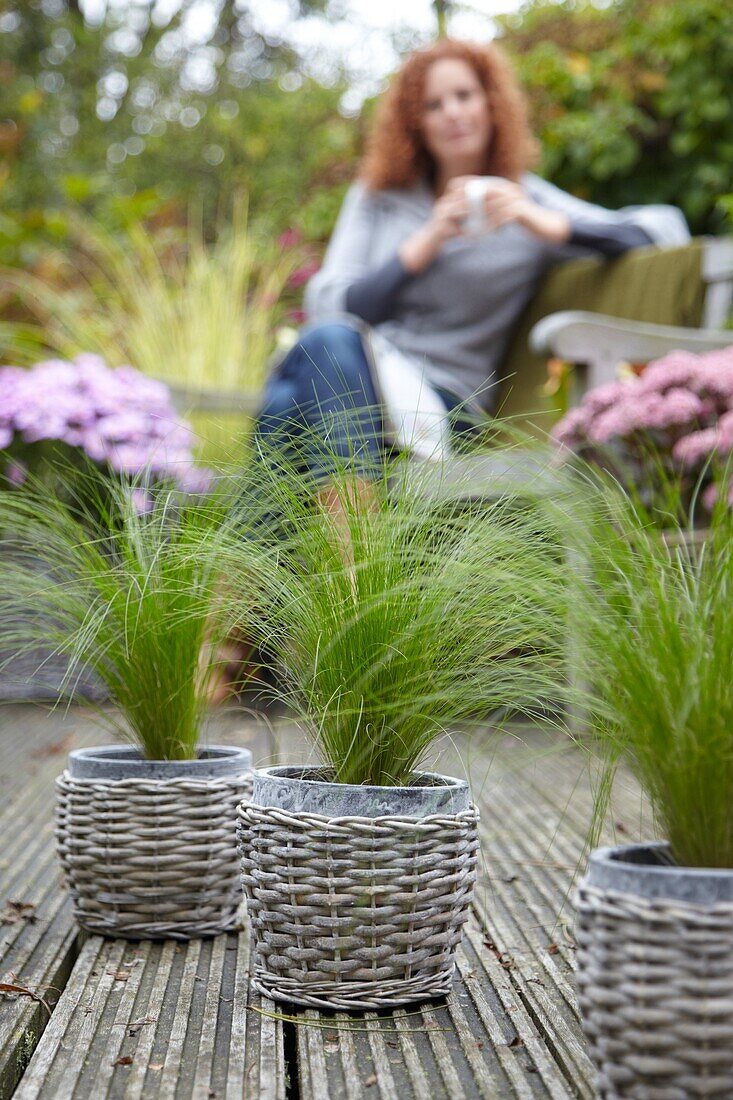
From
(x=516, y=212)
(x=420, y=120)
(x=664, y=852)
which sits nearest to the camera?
(x=664, y=852)

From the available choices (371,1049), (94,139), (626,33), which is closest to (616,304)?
(626,33)

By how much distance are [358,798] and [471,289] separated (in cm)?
270

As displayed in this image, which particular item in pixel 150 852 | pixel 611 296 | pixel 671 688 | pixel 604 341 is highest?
pixel 611 296

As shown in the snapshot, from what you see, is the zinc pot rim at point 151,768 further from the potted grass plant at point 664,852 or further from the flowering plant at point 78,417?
the flowering plant at point 78,417

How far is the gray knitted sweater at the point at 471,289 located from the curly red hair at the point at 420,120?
0.13 m

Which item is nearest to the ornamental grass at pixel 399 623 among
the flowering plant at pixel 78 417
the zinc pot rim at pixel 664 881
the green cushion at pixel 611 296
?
the zinc pot rim at pixel 664 881

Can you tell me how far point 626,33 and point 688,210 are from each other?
80 centimetres

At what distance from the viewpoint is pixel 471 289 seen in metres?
3.63

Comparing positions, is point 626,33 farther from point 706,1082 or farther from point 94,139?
point 94,139

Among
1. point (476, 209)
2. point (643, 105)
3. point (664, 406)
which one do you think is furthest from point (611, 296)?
point (643, 105)

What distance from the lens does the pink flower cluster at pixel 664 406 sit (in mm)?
2512

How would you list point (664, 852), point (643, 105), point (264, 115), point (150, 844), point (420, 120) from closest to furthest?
point (664, 852)
point (150, 844)
point (420, 120)
point (643, 105)
point (264, 115)

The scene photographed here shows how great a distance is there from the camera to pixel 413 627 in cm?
116

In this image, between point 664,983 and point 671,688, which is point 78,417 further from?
point 664,983
